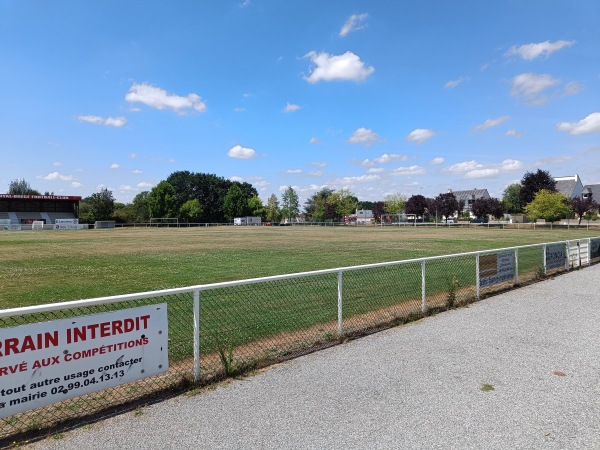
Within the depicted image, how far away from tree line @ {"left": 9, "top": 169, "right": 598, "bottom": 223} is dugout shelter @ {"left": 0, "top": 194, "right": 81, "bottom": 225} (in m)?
3.67

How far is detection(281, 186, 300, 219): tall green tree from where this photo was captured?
116625 millimetres

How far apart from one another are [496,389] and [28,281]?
1323 cm

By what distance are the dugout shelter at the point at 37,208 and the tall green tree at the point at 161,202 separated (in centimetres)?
1515

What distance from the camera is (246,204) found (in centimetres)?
10956

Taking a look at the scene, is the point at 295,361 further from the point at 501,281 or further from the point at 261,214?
the point at 261,214

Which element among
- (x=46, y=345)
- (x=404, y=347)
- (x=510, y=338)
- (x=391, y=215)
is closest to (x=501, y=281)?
(x=510, y=338)

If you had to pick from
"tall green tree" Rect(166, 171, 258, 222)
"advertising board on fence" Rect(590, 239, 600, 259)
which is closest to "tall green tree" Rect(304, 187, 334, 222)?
"tall green tree" Rect(166, 171, 258, 222)

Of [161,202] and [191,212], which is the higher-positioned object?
[161,202]

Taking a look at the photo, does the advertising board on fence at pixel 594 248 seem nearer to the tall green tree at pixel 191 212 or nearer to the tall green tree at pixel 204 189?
the tall green tree at pixel 191 212

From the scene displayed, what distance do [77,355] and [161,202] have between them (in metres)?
94.3

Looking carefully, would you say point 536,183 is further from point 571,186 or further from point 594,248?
point 594,248

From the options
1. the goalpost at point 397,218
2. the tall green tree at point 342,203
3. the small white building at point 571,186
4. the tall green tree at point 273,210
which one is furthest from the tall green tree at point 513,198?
the tall green tree at point 273,210

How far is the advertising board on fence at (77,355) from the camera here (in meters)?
3.46

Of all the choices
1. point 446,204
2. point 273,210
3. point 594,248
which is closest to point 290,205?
point 273,210
